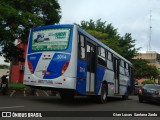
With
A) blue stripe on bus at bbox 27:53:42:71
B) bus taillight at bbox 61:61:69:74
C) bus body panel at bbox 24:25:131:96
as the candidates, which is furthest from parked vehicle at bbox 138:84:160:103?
blue stripe on bus at bbox 27:53:42:71

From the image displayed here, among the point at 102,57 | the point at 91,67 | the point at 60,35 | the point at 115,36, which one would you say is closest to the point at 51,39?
the point at 60,35

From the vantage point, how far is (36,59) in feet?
51.3

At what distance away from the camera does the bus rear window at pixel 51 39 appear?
15.1m

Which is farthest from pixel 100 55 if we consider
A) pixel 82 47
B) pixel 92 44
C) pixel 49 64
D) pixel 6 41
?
pixel 6 41

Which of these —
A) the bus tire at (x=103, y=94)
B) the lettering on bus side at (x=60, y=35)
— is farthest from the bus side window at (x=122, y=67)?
the lettering on bus side at (x=60, y=35)

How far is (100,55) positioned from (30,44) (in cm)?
382

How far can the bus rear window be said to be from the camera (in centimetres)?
1510

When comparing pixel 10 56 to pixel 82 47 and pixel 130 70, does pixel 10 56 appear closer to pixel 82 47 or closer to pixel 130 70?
pixel 130 70

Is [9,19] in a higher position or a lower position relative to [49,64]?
higher

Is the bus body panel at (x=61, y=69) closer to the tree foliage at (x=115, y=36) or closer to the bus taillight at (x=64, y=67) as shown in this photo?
the bus taillight at (x=64, y=67)

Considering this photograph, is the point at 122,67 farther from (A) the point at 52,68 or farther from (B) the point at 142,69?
(B) the point at 142,69

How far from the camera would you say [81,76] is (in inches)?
603

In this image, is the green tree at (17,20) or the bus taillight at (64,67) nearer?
the bus taillight at (64,67)

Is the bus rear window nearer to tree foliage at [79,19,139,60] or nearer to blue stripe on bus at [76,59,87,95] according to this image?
blue stripe on bus at [76,59,87,95]
